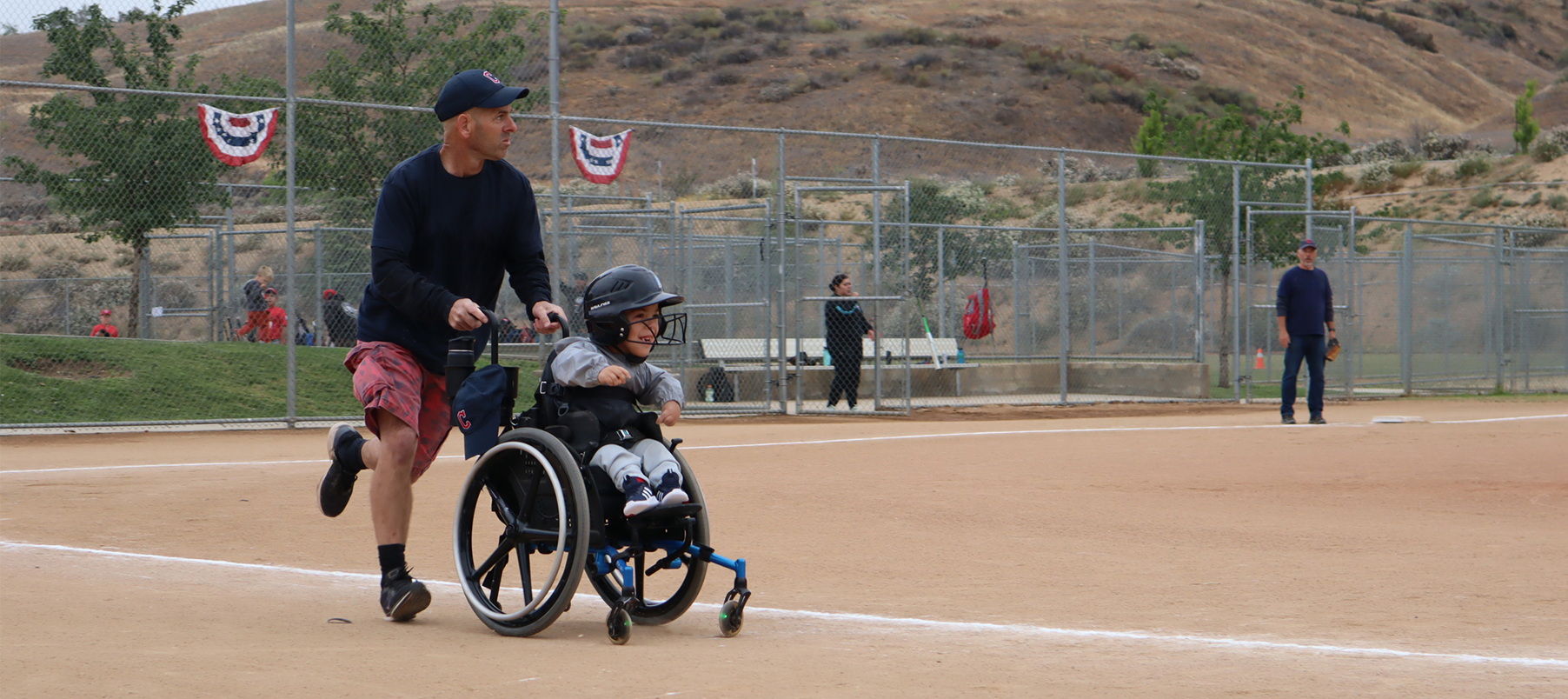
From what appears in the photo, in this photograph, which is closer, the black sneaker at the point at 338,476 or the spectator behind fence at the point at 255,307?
the black sneaker at the point at 338,476

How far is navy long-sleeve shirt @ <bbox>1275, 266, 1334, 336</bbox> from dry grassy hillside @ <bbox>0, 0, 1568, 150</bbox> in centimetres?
4752

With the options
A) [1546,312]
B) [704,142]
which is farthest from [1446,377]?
[704,142]

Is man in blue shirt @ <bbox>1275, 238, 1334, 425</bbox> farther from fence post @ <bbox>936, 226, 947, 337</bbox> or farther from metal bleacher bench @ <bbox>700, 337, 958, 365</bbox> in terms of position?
fence post @ <bbox>936, 226, 947, 337</bbox>

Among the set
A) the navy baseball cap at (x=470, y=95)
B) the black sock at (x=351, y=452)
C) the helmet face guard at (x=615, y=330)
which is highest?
the navy baseball cap at (x=470, y=95)

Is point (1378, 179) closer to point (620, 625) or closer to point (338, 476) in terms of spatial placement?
point (338, 476)

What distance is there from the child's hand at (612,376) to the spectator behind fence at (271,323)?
602 inches

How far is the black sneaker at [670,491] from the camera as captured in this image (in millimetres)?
4477

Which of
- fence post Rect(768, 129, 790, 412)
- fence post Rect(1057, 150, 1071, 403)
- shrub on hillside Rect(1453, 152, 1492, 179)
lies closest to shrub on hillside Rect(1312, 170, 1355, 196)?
shrub on hillside Rect(1453, 152, 1492, 179)

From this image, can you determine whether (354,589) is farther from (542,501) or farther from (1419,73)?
(1419,73)

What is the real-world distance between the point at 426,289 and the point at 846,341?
1208 cm

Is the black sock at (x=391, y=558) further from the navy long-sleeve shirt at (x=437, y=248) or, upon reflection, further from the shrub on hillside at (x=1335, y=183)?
the shrub on hillside at (x=1335, y=183)

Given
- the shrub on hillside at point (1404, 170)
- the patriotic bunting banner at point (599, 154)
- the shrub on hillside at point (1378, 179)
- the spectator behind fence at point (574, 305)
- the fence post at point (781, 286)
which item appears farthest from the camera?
the shrub on hillside at point (1404, 170)

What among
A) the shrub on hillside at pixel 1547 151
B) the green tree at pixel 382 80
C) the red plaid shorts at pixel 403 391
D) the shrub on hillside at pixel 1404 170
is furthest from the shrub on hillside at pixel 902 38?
the red plaid shorts at pixel 403 391

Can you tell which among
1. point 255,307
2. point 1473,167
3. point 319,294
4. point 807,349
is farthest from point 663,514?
point 1473,167
